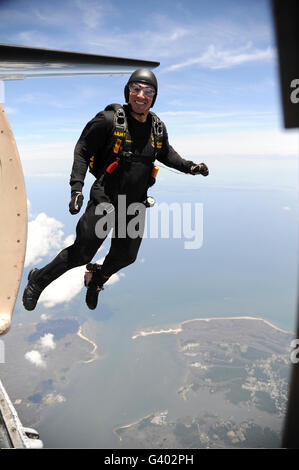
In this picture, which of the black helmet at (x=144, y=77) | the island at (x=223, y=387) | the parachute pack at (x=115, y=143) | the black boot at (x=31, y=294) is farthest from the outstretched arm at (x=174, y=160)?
the island at (x=223, y=387)

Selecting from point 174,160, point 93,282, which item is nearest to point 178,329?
point 93,282

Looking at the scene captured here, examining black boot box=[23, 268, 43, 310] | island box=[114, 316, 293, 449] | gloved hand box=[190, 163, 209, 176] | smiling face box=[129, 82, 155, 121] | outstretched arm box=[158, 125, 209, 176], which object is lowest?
island box=[114, 316, 293, 449]

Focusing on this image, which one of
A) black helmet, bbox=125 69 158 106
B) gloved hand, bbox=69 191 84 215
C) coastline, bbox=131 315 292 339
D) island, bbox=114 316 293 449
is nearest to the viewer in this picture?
gloved hand, bbox=69 191 84 215

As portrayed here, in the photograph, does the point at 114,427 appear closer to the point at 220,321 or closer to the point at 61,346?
the point at 61,346

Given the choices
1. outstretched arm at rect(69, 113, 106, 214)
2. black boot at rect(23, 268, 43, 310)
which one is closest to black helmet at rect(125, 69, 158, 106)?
outstretched arm at rect(69, 113, 106, 214)

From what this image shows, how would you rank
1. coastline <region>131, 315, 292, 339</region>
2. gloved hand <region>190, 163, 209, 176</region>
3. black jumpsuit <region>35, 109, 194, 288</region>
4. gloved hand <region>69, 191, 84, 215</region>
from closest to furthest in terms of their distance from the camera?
gloved hand <region>69, 191, 84, 215</region>, black jumpsuit <region>35, 109, 194, 288</region>, gloved hand <region>190, 163, 209, 176</region>, coastline <region>131, 315, 292, 339</region>

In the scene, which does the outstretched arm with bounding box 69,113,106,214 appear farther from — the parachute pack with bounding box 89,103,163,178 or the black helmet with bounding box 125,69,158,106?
the black helmet with bounding box 125,69,158,106
